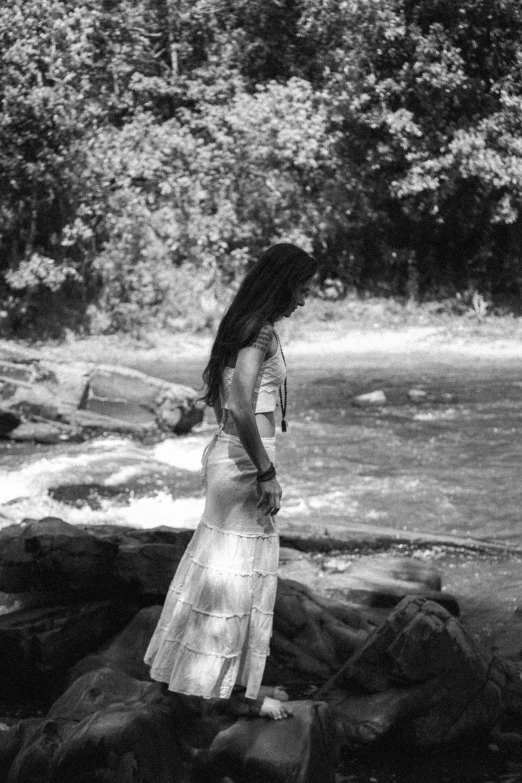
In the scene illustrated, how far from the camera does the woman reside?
11.6 ft

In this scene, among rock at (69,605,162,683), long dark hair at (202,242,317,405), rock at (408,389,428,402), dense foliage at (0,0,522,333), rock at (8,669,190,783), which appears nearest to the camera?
rock at (8,669,190,783)

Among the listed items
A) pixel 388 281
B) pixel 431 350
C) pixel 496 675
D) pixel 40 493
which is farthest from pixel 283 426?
pixel 388 281

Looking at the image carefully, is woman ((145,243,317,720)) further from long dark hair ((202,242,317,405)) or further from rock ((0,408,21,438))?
rock ((0,408,21,438))

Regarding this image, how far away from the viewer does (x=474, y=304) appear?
19562mm

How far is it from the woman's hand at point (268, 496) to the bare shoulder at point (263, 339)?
43 cm

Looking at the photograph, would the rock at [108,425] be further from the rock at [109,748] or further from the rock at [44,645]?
the rock at [109,748]

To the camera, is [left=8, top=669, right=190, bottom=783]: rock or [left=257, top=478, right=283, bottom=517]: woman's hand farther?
[left=257, top=478, right=283, bottom=517]: woman's hand

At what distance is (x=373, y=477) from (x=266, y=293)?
6.24m

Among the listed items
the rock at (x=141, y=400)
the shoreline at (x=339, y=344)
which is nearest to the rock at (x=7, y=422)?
the rock at (x=141, y=400)

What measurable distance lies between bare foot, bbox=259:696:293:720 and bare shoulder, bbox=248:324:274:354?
1.20m

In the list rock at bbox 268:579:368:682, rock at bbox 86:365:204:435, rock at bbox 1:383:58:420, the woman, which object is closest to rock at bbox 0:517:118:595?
rock at bbox 268:579:368:682

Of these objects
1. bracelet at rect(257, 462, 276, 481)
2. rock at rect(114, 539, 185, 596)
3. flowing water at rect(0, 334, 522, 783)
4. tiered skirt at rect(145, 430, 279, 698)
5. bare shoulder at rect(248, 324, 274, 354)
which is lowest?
flowing water at rect(0, 334, 522, 783)

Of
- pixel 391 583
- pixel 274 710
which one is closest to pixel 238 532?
pixel 274 710

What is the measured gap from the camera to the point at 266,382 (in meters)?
3.56
